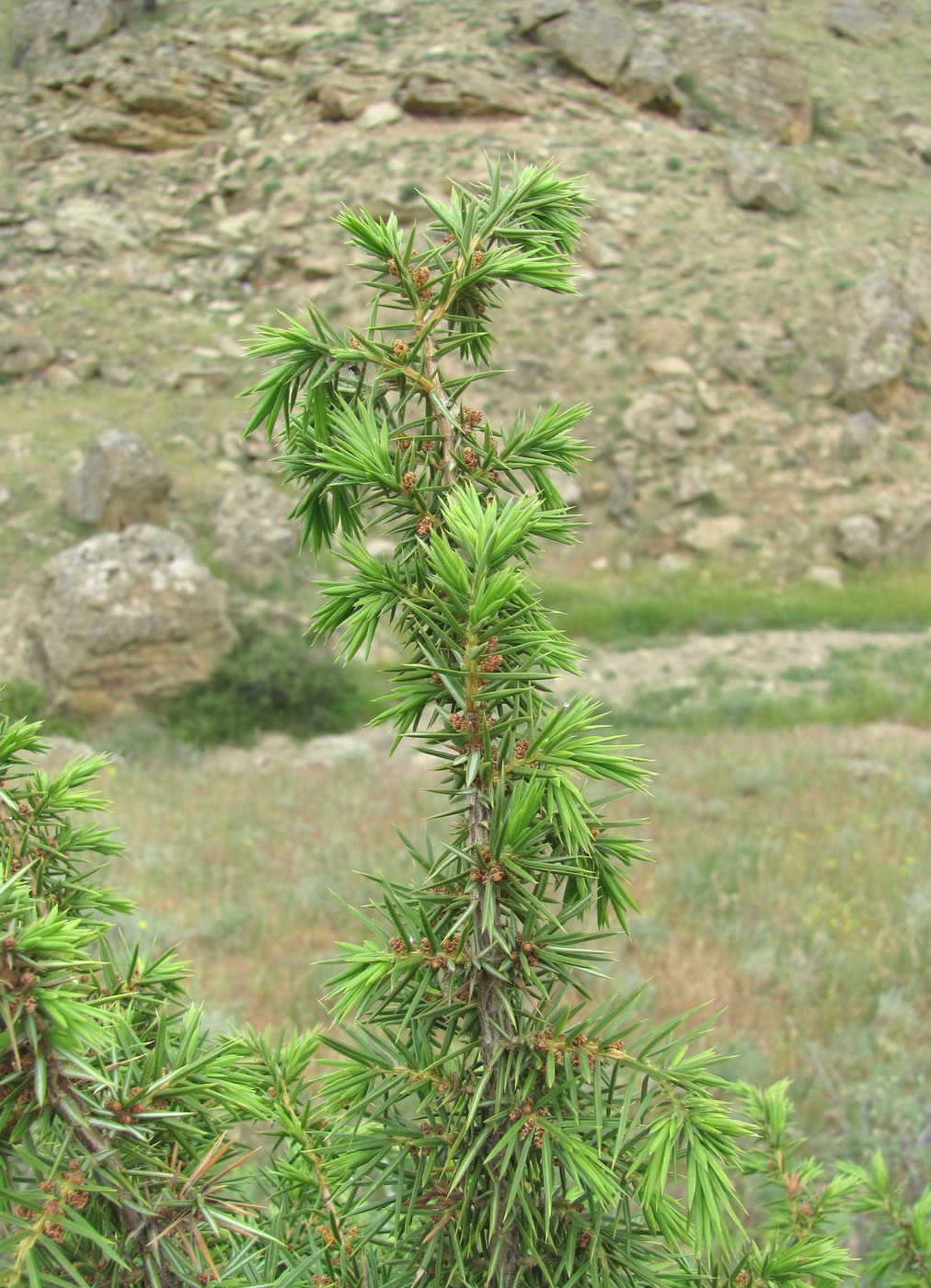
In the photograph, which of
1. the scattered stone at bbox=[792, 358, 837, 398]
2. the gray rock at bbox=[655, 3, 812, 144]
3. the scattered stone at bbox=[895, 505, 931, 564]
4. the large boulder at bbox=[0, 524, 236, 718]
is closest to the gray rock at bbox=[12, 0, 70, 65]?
the gray rock at bbox=[655, 3, 812, 144]

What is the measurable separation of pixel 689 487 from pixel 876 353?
16.7 feet

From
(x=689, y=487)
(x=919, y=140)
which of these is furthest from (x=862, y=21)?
(x=689, y=487)

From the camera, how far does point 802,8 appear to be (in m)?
31.9

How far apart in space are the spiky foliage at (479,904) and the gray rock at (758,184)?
23.7 metres

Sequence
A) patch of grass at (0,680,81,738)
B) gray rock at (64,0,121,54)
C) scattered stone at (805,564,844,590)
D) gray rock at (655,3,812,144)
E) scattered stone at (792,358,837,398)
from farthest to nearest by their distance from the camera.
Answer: gray rock at (655,3,812,144) → gray rock at (64,0,121,54) → scattered stone at (792,358,837,398) → scattered stone at (805,564,844,590) → patch of grass at (0,680,81,738)

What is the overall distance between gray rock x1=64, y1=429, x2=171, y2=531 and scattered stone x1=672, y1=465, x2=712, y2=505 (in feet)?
30.3

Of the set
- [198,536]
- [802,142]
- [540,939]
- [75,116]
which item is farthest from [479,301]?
[802,142]

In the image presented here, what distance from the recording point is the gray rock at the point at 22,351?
706 inches

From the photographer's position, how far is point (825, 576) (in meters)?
17.1

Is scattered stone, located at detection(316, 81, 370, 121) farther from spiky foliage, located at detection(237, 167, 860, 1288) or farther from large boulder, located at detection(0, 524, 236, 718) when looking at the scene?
spiky foliage, located at detection(237, 167, 860, 1288)

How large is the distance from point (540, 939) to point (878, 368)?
20415 millimetres

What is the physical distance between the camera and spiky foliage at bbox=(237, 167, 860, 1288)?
34.9 inches

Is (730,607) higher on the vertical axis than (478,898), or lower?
lower

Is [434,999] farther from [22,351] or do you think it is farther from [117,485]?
Result: [22,351]
